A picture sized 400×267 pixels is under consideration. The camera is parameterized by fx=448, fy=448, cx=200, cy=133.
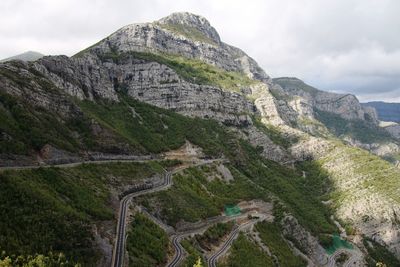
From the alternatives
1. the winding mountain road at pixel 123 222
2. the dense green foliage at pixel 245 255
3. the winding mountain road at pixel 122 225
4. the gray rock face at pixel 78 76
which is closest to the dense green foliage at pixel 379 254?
the dense green foliage at pixel 245 255

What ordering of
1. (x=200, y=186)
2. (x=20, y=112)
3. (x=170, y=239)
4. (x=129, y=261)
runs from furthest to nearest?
(x=200, y=186)
(x=20, y=112)
(x=170, y=239)
(x=129, y=261)

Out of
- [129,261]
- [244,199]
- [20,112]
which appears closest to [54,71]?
[20,112]

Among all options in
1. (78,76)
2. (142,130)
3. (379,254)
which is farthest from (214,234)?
(379,254)

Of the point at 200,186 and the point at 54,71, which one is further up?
the point at 54,71

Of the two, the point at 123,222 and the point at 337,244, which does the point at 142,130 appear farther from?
the point at 123,222

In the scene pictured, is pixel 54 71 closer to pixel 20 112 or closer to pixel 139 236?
pixel 20 112

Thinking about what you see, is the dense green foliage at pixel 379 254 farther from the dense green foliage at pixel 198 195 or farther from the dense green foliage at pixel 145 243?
the dense green foliage at pixel 145 243
